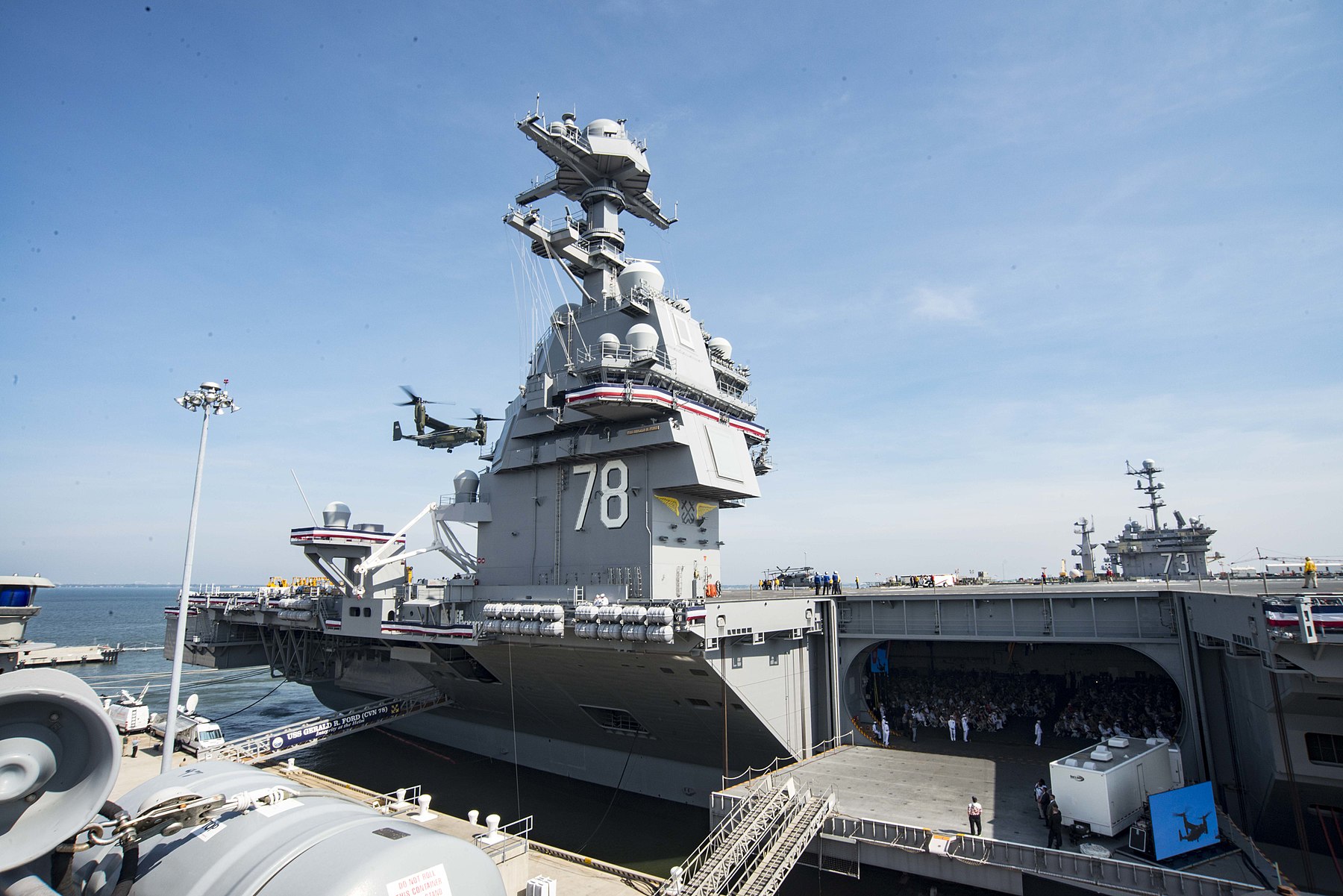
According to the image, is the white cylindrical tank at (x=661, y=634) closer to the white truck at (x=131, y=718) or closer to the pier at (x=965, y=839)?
the pier at (x=965, y=839)

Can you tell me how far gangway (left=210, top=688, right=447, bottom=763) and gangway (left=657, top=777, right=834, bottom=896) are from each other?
13792 millimetres

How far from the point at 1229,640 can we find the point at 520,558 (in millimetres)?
18821

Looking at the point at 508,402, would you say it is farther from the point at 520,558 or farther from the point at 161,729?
the point at 161,729

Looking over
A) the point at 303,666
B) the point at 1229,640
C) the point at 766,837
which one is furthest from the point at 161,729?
the point at 1229,640

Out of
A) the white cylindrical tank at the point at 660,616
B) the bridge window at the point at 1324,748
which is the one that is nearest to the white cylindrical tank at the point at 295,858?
the white cylindrical tank at the point at 660,616

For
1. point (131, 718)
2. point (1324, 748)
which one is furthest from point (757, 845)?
point (131, 718)

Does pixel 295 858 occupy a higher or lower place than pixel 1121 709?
higher

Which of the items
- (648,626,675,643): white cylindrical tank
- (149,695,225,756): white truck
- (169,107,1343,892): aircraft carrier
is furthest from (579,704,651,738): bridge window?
(149,695,225,756): white truck

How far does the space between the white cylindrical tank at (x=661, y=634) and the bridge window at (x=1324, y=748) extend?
12.4 metres

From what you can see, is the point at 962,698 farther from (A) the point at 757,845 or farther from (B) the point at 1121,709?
(A) the point at 757,845

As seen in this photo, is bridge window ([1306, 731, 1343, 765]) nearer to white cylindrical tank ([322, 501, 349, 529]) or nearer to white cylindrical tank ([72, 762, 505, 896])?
white cylindrical tank ([72, 762, 505, 896])

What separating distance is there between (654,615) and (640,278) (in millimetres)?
12066

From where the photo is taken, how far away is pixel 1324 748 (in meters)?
13.2

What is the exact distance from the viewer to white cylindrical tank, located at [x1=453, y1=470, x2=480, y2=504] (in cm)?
2600
